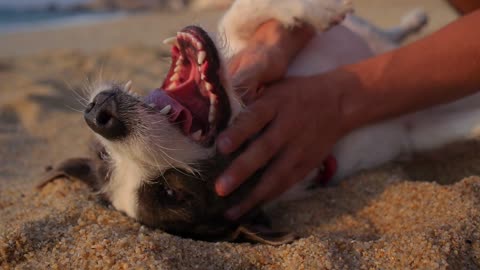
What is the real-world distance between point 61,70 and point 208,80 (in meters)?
5.47

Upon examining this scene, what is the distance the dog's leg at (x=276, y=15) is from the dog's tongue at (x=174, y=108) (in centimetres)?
84

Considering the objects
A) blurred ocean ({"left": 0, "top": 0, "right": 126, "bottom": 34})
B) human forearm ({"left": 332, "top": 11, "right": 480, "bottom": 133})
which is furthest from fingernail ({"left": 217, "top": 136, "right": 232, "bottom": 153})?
blurred ocean ({"left": 0, "top": 0, "right": 126, "bottom": 34})

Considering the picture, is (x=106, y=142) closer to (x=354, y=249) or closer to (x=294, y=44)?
(x=354, y=249)

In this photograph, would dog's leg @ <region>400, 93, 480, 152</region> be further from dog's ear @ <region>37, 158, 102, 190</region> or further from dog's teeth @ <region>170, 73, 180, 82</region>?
dog's ear @ <region>37, 158, 102, 190</region>

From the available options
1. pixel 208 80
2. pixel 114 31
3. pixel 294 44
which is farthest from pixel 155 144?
pixel 114 31

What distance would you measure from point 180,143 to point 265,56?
0.77 m

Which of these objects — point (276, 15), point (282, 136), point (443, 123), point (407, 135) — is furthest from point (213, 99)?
point (443, 123)

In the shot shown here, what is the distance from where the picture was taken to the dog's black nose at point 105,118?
7.46 ft

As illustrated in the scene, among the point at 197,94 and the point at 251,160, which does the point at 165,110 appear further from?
the point at 251,160

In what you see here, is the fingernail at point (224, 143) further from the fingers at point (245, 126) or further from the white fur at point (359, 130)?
the white fur at point (359, 130)

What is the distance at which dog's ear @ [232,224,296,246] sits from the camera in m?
2.31

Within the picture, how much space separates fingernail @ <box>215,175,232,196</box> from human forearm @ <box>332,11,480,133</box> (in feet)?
2.78

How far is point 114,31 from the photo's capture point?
493 inches

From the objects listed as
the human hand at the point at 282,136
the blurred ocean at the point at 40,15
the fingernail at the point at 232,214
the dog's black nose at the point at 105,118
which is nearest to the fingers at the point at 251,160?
the human hand at the point at 282,136
